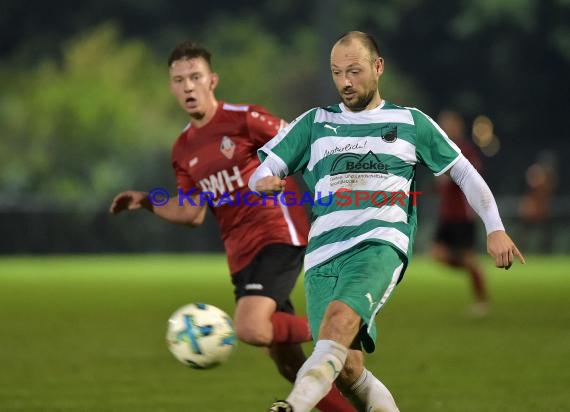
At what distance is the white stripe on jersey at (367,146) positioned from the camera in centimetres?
595

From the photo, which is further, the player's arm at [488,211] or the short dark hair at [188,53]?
the short dark hair at [188,53]

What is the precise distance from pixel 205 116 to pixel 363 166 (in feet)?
7.60

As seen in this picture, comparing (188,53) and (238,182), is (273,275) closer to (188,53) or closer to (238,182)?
(238,182)

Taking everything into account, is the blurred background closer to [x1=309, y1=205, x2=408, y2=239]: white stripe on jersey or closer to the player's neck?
the player's neck

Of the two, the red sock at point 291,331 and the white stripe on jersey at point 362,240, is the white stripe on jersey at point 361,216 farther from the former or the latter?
the red sock at point 291,331

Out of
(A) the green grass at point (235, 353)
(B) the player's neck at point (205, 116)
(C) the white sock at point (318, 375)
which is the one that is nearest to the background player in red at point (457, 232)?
(A) the green grass at point (235, 353)

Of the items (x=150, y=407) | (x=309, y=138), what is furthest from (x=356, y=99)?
(x=150, y=407)

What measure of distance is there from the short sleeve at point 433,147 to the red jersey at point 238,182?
1.94 metres

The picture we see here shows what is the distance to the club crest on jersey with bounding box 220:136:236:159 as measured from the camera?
789 cm

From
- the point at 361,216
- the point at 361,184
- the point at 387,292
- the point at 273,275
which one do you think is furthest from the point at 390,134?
the point at 273,275

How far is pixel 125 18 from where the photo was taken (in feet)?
160

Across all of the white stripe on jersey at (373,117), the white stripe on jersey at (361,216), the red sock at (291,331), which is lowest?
the red sock at (291,331)

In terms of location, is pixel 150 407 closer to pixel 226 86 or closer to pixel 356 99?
pixel 356 99

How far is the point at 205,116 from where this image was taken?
8.05m
